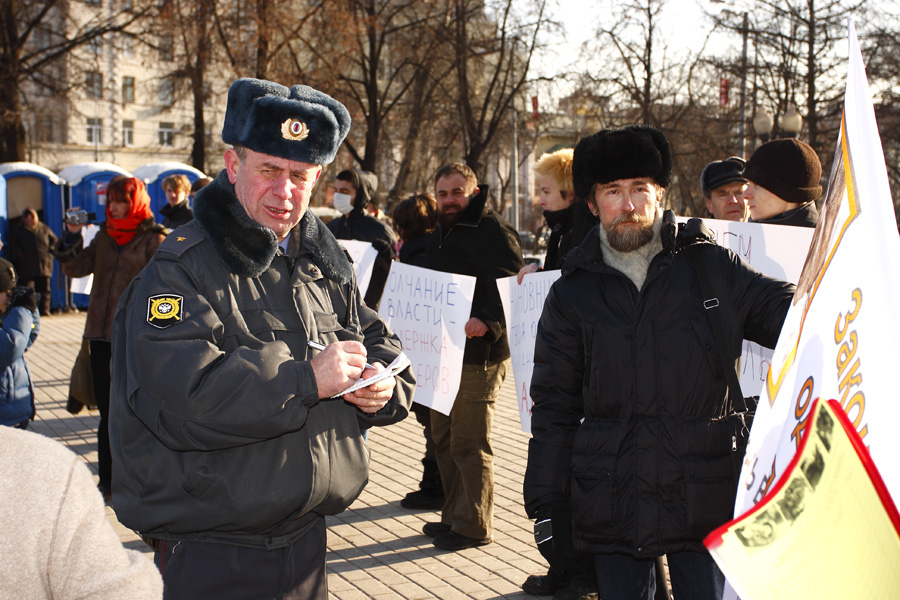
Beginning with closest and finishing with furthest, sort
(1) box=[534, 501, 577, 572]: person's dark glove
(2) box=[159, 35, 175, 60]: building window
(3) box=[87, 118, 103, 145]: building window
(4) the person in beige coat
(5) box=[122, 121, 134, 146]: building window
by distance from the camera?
(4) the person in beige coat → (1) box=[534, 501, 577, 572]: person's dark glove → (2) box=[159, 35, 175, 60]: building window → (3) box=[87, 118, 103, 145]: building window → (5) box=[122, 121, 134, 146]: building window

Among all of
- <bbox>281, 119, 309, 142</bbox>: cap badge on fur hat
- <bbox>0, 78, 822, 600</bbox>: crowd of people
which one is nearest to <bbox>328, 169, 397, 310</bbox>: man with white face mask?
<bbox>0, 78, 822, 600</bbox>: crowd of people

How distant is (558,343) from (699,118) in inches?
985

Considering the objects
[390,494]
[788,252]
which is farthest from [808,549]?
[390,494]

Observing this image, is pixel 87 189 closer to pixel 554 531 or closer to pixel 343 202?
pixel 343 202

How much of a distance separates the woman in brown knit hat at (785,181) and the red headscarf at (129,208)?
389 cm

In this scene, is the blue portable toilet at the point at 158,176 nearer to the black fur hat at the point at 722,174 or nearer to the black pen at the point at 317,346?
the black fur hat at the point at 722,174

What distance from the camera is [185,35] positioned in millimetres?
20422

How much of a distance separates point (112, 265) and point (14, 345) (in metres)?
1.06

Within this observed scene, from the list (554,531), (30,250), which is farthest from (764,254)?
(30,250)

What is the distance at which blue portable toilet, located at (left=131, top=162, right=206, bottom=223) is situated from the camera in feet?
61.0

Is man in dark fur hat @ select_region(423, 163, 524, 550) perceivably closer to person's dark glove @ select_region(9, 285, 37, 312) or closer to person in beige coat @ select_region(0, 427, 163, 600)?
person's dark glove @ select_region(9, 285, 37, 312)

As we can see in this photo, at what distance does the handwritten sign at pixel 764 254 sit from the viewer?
407 centimetres

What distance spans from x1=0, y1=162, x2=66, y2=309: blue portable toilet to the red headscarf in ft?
42.2

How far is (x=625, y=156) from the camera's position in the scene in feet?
9.96
